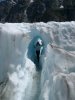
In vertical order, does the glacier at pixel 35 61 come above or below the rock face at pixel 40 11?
above

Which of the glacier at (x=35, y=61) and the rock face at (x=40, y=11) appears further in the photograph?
the rock face at (x=40, y=11)

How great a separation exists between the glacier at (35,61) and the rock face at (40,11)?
16028 mm

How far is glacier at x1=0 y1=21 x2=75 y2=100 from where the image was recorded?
34.2 ft

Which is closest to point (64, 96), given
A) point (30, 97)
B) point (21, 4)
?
point (30, 97)

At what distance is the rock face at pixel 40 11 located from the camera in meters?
29.6

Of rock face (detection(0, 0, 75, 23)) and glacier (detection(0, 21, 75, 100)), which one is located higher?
glacier (detection(0, 21, 75, 100))

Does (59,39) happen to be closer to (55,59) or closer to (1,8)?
(55,59)

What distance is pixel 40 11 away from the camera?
1206 inches

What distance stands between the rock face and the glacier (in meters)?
16.0

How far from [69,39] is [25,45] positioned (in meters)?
1.87

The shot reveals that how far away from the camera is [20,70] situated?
11875 mm

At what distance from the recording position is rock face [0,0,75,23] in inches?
1166

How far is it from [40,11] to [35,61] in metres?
18.3

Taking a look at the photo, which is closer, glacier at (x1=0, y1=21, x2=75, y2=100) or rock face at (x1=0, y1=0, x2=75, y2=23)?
glacier at (x1=0, y1=21, x2=75, y2=100)
